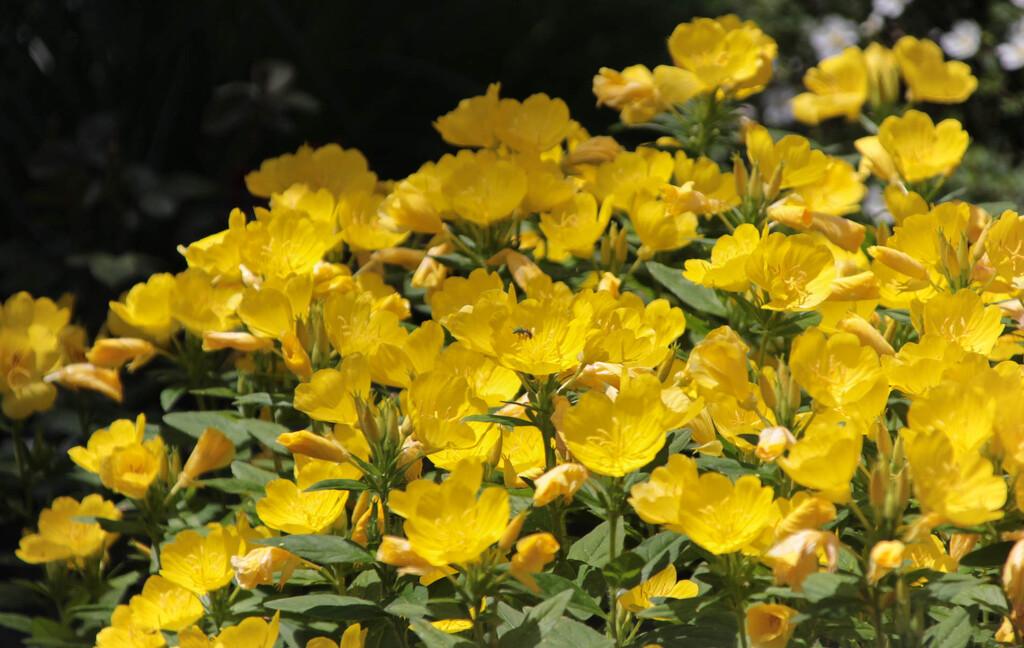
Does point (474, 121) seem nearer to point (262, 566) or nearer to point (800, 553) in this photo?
point (262, 566)

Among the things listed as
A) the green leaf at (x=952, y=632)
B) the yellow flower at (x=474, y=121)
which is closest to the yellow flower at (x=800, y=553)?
the green leaf at (x=952, y=632)

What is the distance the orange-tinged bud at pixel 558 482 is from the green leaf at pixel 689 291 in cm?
52

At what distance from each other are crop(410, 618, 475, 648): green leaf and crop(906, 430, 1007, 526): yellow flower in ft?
1.54

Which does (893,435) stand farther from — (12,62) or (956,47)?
(956,47)

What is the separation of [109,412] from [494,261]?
1.08 m

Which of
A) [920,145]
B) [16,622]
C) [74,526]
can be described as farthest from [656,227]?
[16,622]

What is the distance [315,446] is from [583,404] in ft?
1.08

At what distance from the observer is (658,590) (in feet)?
3.89

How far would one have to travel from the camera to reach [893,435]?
1.26m

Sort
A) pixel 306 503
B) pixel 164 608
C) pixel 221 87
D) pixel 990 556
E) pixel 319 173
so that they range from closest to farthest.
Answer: pixel 990 556 → pixel 306 503 → pixel 164 608 → pixel 319 173 → pixel 221 87

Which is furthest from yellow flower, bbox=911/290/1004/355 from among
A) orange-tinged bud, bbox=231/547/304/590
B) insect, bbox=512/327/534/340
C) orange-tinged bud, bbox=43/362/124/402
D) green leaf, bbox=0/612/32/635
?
green leaf, bbox=0/612/32/635

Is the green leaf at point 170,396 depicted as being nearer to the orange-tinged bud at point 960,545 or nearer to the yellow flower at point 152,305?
the yellow flower at point 152,305

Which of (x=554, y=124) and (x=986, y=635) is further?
(x=554, y=124)

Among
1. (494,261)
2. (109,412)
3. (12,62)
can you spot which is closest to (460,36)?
(12,62)
